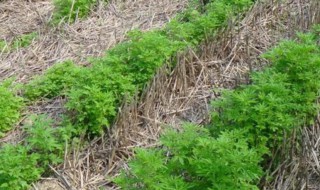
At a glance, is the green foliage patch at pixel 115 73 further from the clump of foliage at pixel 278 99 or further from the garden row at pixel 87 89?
the clump of foliage at pixel 278 99

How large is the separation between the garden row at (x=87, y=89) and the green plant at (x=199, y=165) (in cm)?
84

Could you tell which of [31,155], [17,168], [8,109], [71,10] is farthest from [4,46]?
[17,168]

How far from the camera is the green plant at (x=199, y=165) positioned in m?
3.68

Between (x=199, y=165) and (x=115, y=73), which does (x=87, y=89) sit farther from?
(x=199, y=165)

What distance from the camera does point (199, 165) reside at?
12.2 ft

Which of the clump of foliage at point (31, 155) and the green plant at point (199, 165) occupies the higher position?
the green plant at point (199, 165)

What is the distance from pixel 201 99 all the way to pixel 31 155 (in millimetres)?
1645

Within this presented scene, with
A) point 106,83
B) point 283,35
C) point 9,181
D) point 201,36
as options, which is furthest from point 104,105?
point 283,35

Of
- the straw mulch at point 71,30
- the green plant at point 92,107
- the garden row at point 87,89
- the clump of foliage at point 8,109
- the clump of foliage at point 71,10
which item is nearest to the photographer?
the garden row at point 87,89

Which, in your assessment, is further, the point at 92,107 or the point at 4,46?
the point at 4,46

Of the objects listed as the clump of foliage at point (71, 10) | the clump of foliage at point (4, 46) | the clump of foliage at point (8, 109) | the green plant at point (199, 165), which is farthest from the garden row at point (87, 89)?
the clump of foliage at point (71, 10)

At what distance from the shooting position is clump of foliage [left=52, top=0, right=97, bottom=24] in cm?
681

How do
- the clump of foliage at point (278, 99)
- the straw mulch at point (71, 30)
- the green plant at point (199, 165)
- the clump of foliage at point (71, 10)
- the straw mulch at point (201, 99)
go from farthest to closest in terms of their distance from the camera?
the clump of foliage at point (71, 10), the straw mulch at point (71, 30), the straw mulch at point (201, 99), the clump of foliage at point (278, 99), the green plant at point (199, 165)

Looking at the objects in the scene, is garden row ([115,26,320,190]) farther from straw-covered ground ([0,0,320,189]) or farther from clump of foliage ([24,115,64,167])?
clump of foliage ([24,115,64,167])
